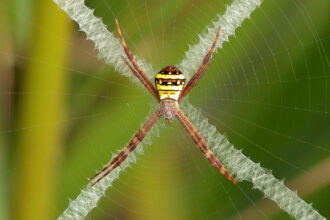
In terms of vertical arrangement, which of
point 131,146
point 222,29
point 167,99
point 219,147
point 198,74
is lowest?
point 131,146

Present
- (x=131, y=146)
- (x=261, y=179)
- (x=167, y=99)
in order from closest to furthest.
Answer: (x=261, y=179) → (x=131, y=146) → (x=167, y=99)

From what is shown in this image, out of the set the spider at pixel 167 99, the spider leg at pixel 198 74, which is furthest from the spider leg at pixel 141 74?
the spider leg at pixel 198 74

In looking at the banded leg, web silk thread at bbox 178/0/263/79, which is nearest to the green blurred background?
web silk thread at bbox 178/0/263/79

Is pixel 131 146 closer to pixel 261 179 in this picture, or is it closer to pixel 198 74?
pixel 198 74

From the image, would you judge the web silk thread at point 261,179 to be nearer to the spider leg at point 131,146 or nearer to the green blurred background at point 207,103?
the green blurred background at point 207,103

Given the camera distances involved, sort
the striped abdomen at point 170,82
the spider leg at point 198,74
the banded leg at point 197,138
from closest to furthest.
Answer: the spider leg at point 198,74 < the striped abdomen at point 170,82 < the banded leg at point 197,138

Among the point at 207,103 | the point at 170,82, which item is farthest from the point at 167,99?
the point at 207,103
